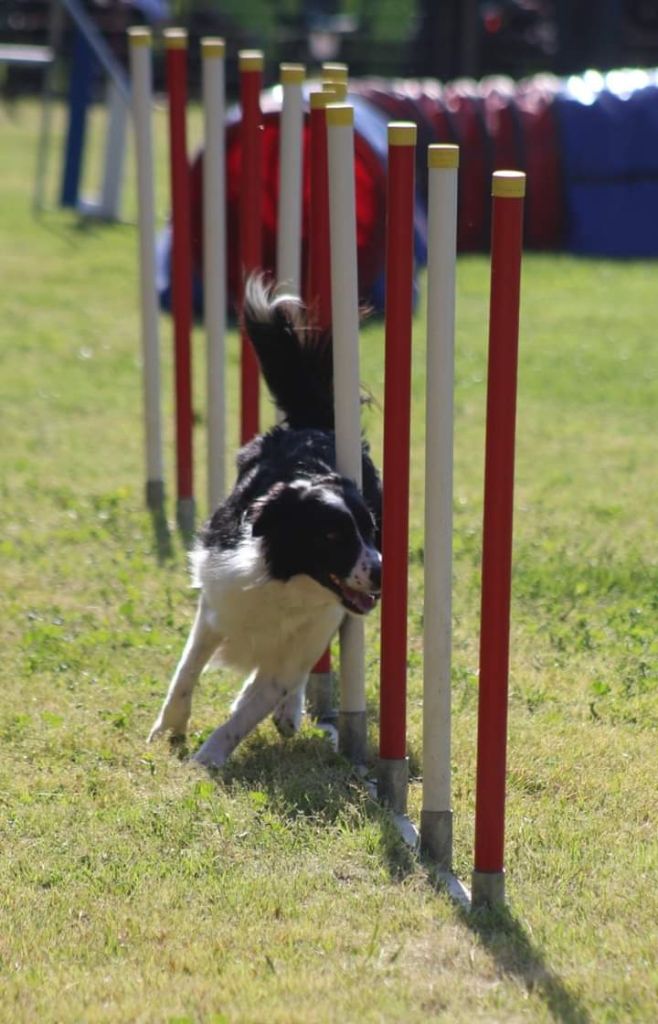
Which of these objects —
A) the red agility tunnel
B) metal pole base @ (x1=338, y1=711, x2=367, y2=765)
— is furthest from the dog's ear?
the red agility tunnel

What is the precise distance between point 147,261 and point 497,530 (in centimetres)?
413

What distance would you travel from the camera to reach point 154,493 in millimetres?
7426

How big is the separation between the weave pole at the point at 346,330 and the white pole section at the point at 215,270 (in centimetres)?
187

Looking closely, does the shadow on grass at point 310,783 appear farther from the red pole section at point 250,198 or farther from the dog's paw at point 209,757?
the red pole section at point 250,198

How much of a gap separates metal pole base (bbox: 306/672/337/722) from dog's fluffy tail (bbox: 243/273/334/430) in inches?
33.6

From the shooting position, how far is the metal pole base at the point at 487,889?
3.73 meters

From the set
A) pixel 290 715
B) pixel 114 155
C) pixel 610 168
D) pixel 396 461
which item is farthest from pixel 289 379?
pixel 114 155

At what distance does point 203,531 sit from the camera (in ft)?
16.5

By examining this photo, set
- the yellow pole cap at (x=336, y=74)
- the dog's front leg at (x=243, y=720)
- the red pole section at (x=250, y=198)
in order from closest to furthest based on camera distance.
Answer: the dog's front leg at (x=243, y=720) < the yellow pole cap at (x=336, y=74) < the red pole section at (x=250, y=198)

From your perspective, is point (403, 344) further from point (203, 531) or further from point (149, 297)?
point (149, 297)

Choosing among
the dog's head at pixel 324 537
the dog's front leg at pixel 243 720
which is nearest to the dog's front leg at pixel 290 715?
the dog's front leg at pixel 243 720

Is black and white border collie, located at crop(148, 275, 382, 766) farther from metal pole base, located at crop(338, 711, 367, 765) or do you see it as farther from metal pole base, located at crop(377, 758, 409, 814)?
metal pole base, located at crop(377, 758, 409, 814)

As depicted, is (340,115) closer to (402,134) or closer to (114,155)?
(402,134)

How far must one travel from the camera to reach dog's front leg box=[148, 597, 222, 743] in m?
4.83
